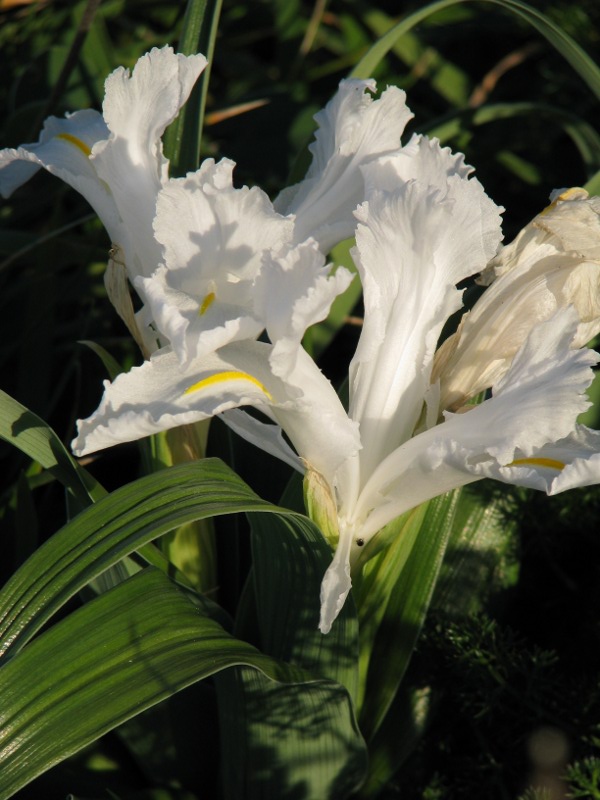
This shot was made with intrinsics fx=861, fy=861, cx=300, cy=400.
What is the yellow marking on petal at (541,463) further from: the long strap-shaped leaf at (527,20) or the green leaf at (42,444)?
the long strap-shaped leaf at (527,20)

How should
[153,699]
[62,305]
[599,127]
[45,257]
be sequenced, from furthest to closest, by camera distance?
[599,127] → [62,305] → [45,257] → [153,699]

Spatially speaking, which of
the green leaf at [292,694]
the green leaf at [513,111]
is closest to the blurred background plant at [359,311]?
the green leaf at [513,111]

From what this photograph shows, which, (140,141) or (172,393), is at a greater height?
(140,141)

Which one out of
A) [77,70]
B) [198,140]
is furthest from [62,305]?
[198,140]

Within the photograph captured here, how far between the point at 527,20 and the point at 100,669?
0.81 m

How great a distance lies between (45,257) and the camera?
3.87 ft

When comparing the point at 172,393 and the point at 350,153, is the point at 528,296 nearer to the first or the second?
the point at 350,153

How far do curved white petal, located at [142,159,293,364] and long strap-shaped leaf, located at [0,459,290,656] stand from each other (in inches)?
4.5

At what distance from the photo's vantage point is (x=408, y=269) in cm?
66

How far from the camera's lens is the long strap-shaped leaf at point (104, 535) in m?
0.56

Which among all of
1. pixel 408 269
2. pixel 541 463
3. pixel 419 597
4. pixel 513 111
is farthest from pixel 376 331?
pixel 513 111

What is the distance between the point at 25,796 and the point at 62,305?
0.80 m

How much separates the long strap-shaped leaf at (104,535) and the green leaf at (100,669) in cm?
3

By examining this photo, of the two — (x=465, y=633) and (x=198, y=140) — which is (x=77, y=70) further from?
(x=465, y=633)
